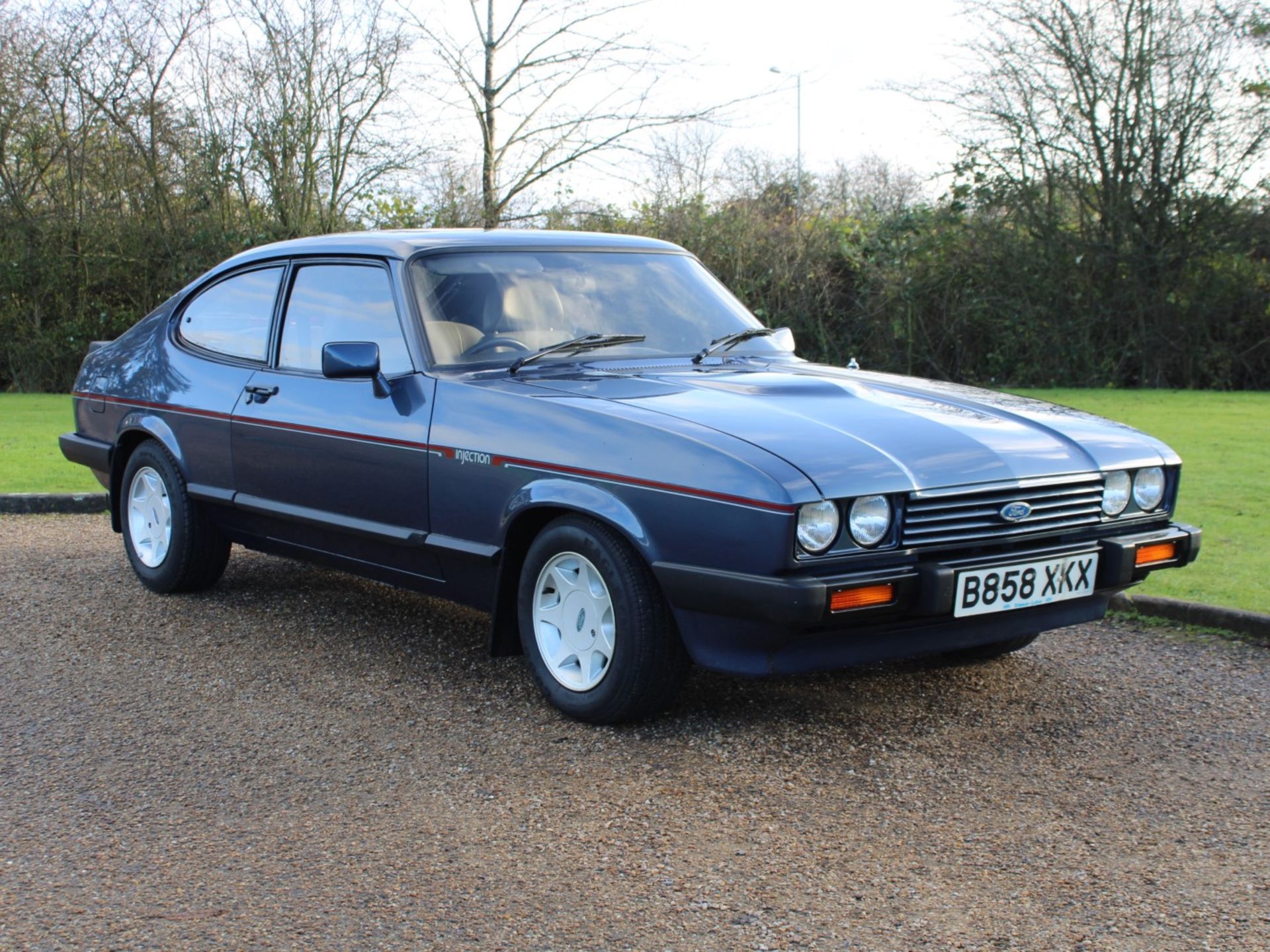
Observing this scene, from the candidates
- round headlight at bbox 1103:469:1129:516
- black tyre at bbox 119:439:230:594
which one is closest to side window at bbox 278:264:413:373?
black tyre at bbox 119:439:230:594

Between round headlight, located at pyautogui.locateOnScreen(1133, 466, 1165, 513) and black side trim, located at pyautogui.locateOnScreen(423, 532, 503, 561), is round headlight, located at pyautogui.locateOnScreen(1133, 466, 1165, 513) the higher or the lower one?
the higher one

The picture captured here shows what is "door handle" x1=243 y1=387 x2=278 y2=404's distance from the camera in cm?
541

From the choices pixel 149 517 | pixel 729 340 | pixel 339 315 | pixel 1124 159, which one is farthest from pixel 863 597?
pixel 1124 159

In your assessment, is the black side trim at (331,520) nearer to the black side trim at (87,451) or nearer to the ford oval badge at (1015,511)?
the black side trim at (87,451)

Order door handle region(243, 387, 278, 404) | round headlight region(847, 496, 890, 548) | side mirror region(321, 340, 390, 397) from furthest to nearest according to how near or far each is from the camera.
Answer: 1. door handle region(243, 387, 278, 404)
2. side mirror region(321, 340, 390, 397)
3. round headlight region(847, 496, 890, 548)

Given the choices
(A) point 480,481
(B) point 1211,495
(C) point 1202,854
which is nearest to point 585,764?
(A) point 480,481

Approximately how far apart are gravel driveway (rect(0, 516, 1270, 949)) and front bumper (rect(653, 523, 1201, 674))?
1.10 feet

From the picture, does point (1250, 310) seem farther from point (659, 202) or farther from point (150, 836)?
point (150, 836)

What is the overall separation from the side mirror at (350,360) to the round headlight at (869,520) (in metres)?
1.95

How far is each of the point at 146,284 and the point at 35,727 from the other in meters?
15.7

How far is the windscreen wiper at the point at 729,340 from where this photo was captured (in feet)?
16.8

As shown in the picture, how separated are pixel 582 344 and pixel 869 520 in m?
1.59

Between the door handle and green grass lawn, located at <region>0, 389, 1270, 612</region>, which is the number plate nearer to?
green grass lawn, located at <region>0, 389, 1270, 612</region>

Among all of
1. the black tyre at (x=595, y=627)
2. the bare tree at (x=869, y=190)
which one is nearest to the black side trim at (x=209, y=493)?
the black tyre at (x=595, y=627)
